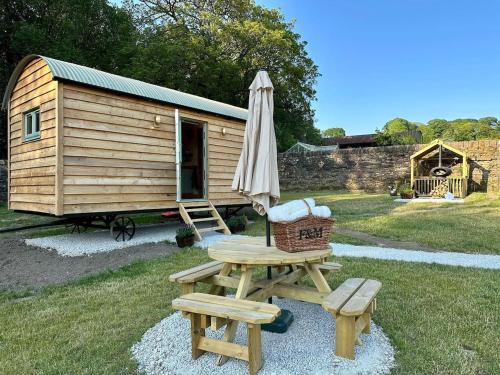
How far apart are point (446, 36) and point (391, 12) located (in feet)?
12.9

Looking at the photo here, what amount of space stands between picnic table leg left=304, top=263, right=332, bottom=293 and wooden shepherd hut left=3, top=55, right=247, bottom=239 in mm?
4762

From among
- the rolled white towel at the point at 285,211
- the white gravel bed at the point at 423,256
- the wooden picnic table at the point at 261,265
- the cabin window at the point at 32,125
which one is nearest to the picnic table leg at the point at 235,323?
the wooden picnic table at the point at 261,265

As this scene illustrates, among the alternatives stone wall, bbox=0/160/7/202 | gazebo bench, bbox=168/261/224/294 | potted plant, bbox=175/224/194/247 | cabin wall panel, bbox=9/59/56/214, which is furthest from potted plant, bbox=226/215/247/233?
stone wall, bbox=0/160/7/202

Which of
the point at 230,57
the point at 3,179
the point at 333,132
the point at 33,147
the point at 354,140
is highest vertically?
the point at 333,132

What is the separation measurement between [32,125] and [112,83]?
1959 millimetres

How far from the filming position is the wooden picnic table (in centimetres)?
254

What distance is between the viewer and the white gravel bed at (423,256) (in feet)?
16.3

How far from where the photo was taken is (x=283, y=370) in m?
2.25

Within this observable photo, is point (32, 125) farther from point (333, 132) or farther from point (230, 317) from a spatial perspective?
point (333, 132)

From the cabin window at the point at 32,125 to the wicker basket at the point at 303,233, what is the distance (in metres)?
6.03

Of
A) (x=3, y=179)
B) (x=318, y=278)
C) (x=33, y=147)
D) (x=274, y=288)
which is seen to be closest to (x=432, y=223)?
(x=318, y=278)

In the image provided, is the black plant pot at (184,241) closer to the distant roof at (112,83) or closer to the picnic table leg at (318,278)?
the distant roof at (112,83)

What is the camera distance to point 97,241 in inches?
277

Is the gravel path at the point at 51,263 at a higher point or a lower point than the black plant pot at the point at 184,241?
lower
